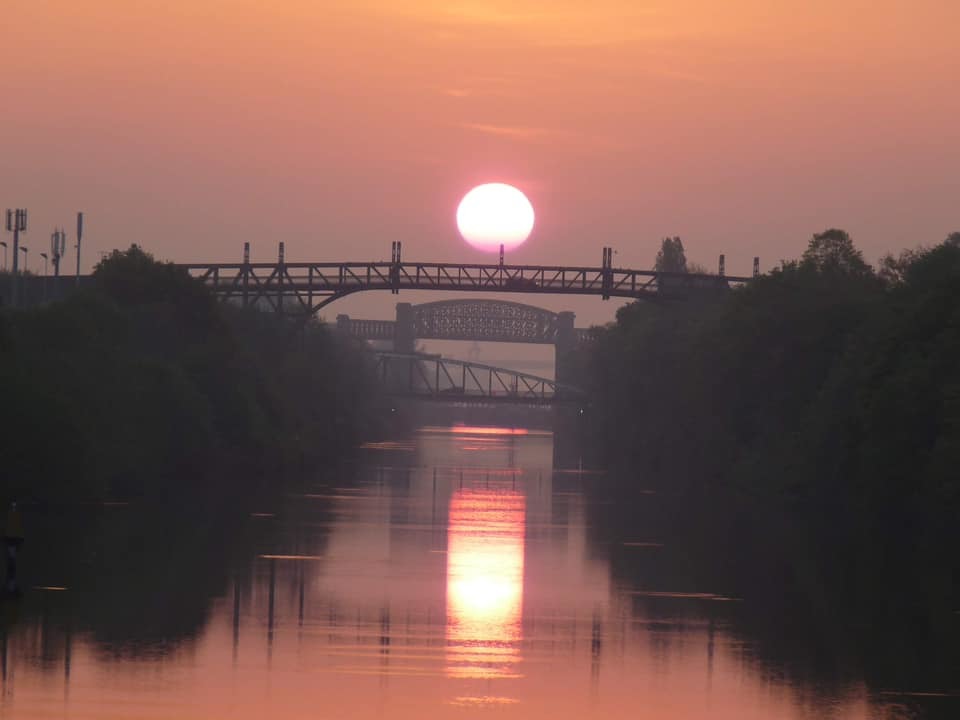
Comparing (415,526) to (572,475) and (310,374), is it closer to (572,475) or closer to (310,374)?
(572,475)

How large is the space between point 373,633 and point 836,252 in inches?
3398

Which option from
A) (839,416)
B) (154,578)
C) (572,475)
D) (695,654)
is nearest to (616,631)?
(695,654)

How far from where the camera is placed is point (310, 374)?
127 metres

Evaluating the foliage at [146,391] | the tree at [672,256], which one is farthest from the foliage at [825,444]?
the tree at [672,256]

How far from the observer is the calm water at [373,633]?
2184 cm

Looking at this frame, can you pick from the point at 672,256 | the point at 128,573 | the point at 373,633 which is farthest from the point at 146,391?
the point at 672,256

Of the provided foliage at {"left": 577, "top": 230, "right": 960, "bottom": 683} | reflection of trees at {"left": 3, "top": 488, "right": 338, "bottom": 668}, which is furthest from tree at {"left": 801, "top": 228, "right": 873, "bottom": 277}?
reflection of trees at {"left": 3, "top": 488, "right": 338, "bottom": 668}

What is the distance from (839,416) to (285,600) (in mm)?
36919

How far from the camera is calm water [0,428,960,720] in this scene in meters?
21.8

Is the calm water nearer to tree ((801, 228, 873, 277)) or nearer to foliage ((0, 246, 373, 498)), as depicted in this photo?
foliage ((0, 246, 373, 498))

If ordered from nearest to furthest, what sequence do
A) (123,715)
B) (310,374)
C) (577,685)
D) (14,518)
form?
1. (123,715)
2. (577,685)
3. (14,518)
4. (310,374)

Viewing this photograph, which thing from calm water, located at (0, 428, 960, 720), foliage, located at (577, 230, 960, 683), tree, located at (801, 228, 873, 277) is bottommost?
calm water, located at (0, 428, 960, 720)

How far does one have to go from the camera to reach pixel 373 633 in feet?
91.2

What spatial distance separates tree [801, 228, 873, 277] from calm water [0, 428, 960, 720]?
62.3 m
